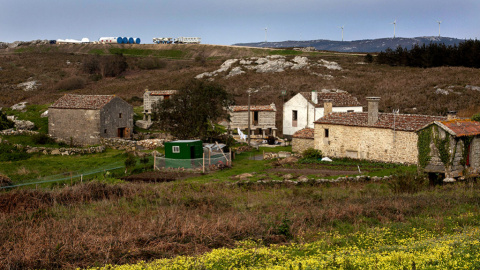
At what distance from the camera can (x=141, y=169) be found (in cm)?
3078

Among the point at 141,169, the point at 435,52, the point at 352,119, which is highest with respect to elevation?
the point at 435,52

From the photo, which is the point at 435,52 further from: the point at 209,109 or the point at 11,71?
the point at 11,71

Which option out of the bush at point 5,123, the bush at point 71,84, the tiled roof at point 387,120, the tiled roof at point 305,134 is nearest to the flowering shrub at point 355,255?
the tiled roof at point 387,120

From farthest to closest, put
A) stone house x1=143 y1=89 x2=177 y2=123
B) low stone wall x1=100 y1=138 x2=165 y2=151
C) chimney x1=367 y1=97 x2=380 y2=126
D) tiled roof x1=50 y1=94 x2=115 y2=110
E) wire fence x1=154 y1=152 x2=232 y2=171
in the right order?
stone house x1=143 y1=89 x2=177 y2=123 < tiled roof x1=50 y1=94 x2=115 y2=110 < low stone wall x1=100 y1=138 x2=165 y2=151 < chimney x1=367 y1=97 x2=380 y2=126 < wire fence x1=154 y1=152 x2=232 y2=171

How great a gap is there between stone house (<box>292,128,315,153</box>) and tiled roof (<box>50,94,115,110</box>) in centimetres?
1864

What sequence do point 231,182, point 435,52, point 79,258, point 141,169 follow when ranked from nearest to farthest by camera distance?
point 79,258, point 231,182, point 141,169, point 435,52

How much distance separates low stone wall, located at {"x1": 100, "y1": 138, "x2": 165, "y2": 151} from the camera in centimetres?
3994

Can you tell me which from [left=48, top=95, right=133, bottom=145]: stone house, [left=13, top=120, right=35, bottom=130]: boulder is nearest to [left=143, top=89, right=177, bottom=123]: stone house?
[left=48, top=95, right=133, bottom=145]: stone house

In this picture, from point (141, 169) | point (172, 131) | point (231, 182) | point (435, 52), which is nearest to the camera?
point (231, 182)

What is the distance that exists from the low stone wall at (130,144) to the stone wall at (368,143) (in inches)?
561

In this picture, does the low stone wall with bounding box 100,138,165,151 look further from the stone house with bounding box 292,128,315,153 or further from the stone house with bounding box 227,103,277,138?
the stone house with bounding box 292,128,315,153

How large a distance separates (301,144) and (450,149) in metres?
14.4

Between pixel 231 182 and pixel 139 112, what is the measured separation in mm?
32989

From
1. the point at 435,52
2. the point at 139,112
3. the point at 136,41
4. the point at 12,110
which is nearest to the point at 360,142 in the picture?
the point at 139,112
